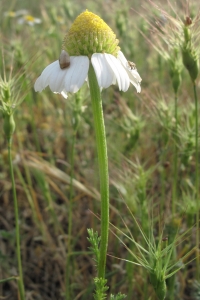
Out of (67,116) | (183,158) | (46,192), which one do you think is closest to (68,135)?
(67,116)

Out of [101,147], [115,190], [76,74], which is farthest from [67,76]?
[115,190]

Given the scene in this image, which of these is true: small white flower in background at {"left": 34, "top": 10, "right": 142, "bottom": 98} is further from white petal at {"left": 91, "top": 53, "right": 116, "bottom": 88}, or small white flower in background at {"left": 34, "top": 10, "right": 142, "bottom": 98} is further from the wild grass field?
the wild grass field

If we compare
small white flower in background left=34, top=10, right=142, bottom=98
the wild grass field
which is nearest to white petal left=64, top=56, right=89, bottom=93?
small white flower in background left=34, top=10, right=142, bottom=98

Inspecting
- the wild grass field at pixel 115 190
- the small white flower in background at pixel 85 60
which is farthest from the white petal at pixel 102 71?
the wild grass field at pixel 115 190

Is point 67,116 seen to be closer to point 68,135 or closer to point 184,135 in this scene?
point 68,135

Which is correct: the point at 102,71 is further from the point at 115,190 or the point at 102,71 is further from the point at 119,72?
the point at 115,190

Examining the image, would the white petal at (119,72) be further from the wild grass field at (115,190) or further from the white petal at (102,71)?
the wild grass field at (115,190)
